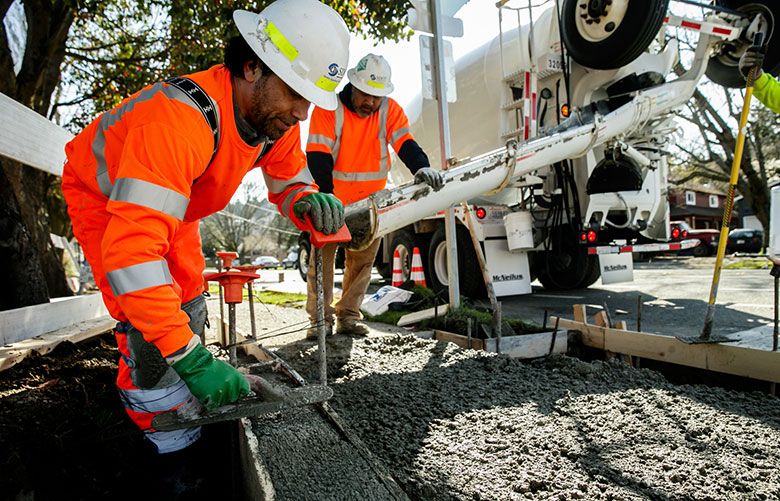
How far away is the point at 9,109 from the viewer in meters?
2.63

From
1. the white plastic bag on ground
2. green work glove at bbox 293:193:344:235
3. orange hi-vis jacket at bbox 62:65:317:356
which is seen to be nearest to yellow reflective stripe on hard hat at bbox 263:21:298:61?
orange hi-vis jacket at bbox 62:65:317:356

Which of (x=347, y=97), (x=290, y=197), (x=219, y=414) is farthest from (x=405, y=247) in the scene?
(x=219, y=414)

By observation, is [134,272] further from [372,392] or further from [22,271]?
[22,271]

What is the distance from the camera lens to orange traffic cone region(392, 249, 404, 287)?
803 centimetres

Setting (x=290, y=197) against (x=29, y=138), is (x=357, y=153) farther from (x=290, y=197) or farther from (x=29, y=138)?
(x=29, y=138)

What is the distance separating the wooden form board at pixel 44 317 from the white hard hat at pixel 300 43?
241 centimetres

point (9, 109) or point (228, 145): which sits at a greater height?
point (9, 109)

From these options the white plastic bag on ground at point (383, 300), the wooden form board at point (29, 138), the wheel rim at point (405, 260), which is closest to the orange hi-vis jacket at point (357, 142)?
the white plastic bag on ground at point (383, 300)

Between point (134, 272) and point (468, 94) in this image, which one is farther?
point (468, 94)

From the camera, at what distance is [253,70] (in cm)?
182

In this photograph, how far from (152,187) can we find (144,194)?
31 mm

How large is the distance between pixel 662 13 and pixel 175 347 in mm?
4819

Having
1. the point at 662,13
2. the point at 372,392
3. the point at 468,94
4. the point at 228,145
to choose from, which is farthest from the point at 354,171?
the point at 468,94

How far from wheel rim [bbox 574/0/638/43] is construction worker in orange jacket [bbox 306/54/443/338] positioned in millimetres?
→ 2173
